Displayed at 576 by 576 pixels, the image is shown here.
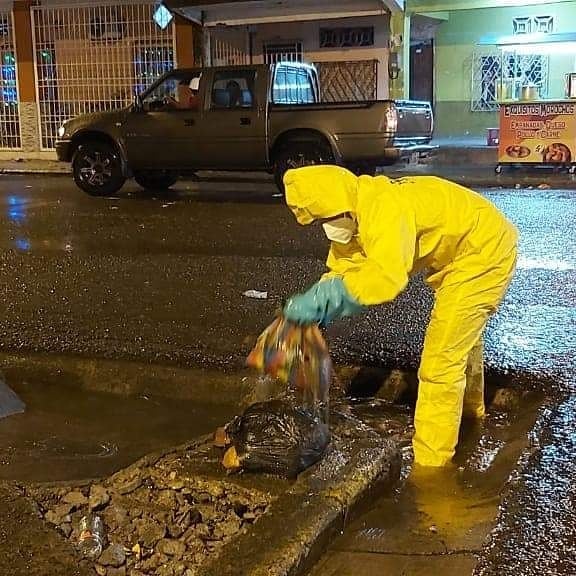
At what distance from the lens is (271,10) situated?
745 inches

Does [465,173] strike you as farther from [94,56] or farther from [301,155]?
[94,56]

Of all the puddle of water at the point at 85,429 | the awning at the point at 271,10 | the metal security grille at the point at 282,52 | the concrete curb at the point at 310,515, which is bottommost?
the puddle of water at the point at 85,429

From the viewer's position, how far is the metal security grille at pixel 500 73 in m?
20.3

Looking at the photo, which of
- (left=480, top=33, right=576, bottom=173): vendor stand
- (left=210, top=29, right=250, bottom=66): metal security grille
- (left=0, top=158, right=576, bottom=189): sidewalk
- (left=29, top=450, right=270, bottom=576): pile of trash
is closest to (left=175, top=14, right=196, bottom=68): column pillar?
(left=210, top=29, right=250, bottom=66): metal security grille

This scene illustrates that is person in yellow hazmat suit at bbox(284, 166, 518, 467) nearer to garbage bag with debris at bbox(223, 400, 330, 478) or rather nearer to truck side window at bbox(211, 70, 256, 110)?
garbage bag with debris at bbox(223, 400, 330, 478)

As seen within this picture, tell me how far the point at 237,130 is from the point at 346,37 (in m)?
7.34

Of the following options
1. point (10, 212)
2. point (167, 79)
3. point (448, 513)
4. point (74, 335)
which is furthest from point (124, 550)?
point (167, 79)

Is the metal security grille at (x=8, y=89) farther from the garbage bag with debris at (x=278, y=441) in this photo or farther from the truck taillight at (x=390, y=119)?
the garbage bag with debris at (x=278, y=441)

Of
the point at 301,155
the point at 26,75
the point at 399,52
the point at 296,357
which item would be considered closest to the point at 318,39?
the point at 399,52

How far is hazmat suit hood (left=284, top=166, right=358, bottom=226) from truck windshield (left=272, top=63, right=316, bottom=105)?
10.4 m

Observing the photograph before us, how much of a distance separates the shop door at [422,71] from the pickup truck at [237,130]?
8.20 m

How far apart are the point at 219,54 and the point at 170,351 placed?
1681 centimetres

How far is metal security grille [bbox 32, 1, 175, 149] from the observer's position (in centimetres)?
2089

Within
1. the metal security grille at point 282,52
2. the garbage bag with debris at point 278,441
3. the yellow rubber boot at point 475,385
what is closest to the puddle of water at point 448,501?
the yellow rubber boot at point 475,385
